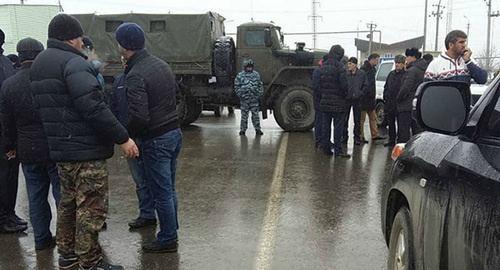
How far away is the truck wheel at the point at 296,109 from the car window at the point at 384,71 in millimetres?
2302

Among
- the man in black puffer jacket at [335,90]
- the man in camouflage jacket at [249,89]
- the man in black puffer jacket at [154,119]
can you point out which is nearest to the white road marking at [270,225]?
the man in black puffer jacket at [154,119]

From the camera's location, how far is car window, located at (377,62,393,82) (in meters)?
11.4

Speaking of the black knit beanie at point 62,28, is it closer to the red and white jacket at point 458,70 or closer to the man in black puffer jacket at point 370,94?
the red and white jacket at point 458,70

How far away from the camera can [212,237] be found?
13.9 feet

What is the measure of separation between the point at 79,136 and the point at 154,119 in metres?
0.66

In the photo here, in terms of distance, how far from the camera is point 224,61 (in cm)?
1045

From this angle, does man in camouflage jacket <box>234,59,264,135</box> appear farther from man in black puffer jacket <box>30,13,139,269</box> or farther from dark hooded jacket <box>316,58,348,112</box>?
man in black puffer jacket <box>30,13,139,269</box>

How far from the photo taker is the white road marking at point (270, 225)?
3744 mm

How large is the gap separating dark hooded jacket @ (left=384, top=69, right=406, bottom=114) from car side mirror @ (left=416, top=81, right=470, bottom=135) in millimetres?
6001

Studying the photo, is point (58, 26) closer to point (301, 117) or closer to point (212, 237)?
point (212, 237)

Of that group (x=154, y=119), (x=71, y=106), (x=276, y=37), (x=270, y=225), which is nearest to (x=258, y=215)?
(x=270, y=225)

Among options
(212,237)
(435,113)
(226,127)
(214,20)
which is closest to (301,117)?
(226,127)

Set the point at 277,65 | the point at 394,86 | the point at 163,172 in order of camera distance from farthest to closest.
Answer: the point at 277,65 → the point at 394,86 → the point at 163,172

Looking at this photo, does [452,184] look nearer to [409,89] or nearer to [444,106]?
[444,106]
